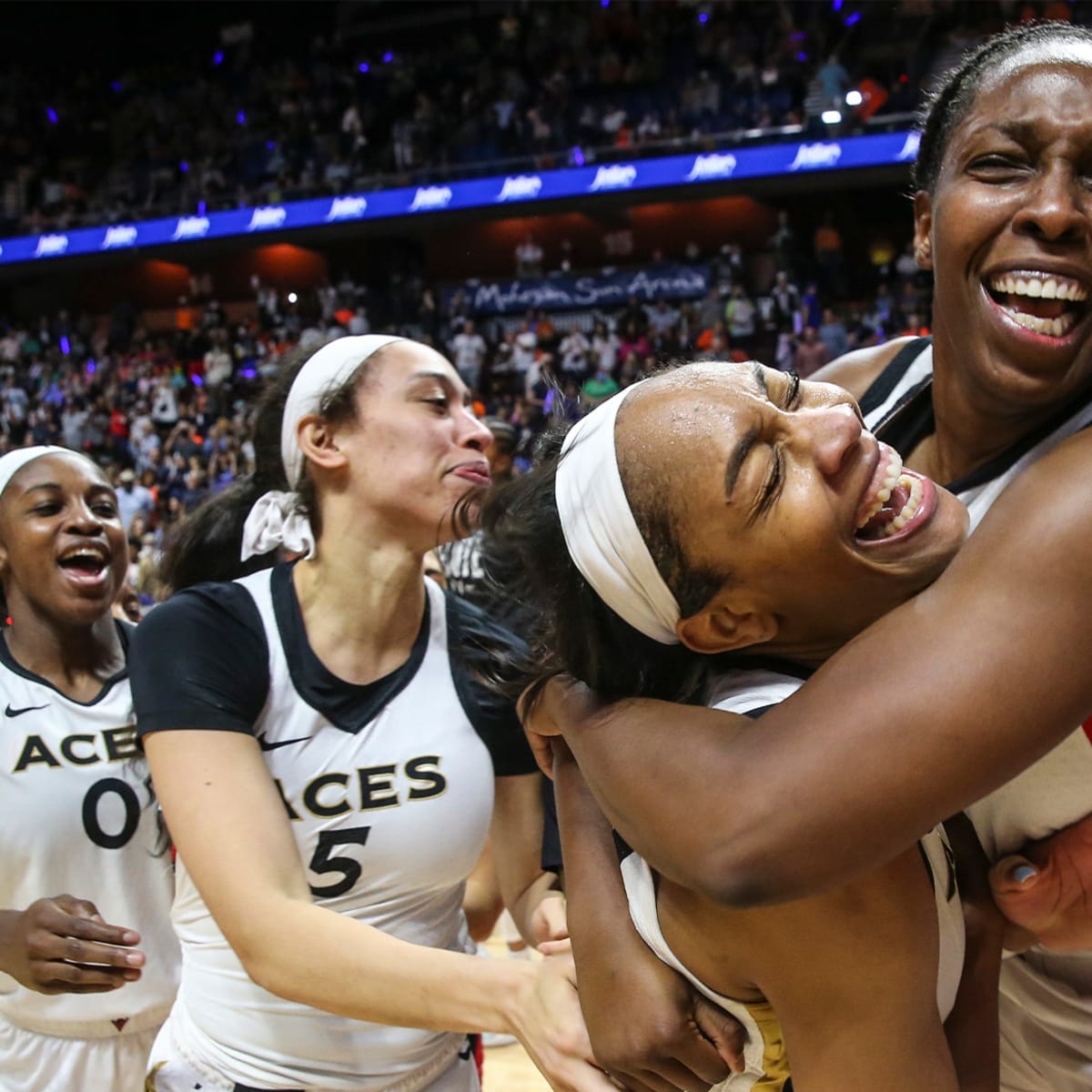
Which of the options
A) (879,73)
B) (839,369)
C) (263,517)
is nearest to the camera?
(839,369)

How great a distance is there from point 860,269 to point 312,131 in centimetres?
966

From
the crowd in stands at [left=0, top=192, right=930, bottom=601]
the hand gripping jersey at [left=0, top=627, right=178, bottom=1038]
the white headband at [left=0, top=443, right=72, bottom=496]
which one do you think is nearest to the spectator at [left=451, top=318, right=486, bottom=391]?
the crowd in stands at [left=0, top=192, right=930, bottom=601]

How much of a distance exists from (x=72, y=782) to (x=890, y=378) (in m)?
1.92

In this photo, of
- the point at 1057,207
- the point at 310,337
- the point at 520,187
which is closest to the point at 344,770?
the point at 1057,207

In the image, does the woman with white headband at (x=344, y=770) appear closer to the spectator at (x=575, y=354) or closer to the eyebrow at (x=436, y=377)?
the eyebrow at (x=436, y=377)

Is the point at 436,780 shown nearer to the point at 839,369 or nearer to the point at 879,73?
the point at 839,369

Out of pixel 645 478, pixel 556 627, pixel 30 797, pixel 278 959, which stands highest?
pixel 645 478

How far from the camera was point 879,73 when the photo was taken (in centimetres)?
1595

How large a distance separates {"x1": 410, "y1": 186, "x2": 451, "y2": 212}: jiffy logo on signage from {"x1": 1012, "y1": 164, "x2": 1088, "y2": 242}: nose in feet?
55.3

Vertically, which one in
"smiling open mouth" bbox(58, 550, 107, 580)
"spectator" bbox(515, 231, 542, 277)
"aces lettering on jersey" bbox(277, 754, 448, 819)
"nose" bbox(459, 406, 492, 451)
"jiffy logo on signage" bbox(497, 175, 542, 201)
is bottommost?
"spectator" bbox(515, 231, 542, 277)

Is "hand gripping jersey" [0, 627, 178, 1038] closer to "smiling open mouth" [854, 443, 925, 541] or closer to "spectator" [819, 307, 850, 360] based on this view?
"smiling open mouth" [854, 443, 925, 541]

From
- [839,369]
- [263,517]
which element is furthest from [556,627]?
[263,517]

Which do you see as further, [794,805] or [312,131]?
[312,131]

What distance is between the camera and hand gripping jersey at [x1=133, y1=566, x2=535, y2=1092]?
2084 mm
